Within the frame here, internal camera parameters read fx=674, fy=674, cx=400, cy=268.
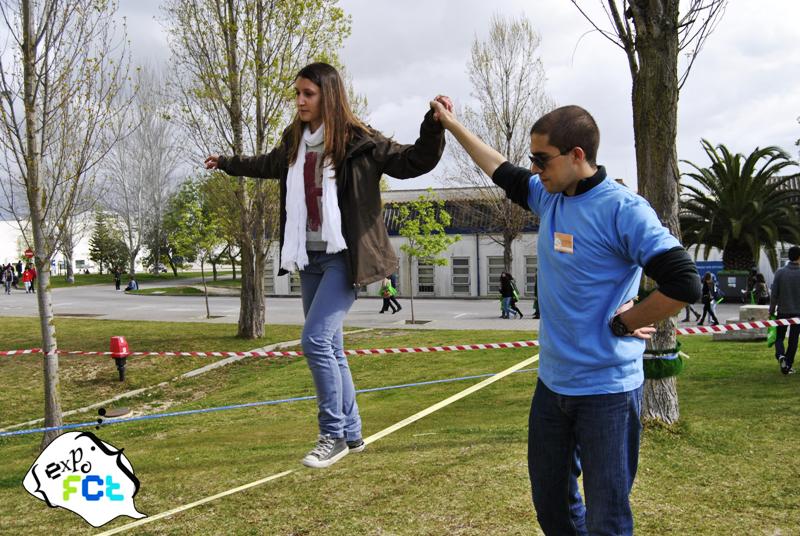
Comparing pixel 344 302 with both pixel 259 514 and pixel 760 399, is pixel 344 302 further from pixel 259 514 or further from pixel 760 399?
pixel 760 399

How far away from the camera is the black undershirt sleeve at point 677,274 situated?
247 centimetres

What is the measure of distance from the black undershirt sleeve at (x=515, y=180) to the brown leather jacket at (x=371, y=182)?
411 millimetres

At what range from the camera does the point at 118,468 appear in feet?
16.0

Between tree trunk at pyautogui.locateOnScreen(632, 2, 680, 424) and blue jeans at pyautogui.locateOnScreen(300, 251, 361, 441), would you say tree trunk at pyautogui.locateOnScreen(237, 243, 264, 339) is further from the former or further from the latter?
blue jeans at pyautogui.locateOnScreen(300, 251, 361, 441)

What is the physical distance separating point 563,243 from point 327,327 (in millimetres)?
1569

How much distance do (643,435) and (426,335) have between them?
13.8m

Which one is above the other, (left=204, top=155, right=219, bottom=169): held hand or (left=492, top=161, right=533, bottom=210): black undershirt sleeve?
(left=204, top=155, right=219, bottom=169): held hand

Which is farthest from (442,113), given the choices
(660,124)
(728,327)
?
(728,327)

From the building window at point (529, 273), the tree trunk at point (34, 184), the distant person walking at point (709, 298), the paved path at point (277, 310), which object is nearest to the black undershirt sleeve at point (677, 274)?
the tree trunk at point (34, 184)

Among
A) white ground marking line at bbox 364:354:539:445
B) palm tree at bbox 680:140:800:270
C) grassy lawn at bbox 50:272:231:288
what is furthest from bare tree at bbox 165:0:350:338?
grassy lawn at bbox 50:272:231:288

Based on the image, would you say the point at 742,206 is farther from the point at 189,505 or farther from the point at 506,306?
the point at 189,505

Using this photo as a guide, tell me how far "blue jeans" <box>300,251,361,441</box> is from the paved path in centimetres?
1826

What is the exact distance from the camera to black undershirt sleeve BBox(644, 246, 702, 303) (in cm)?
247

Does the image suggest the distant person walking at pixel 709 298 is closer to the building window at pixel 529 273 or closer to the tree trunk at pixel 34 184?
the building window at pixel 529 273
